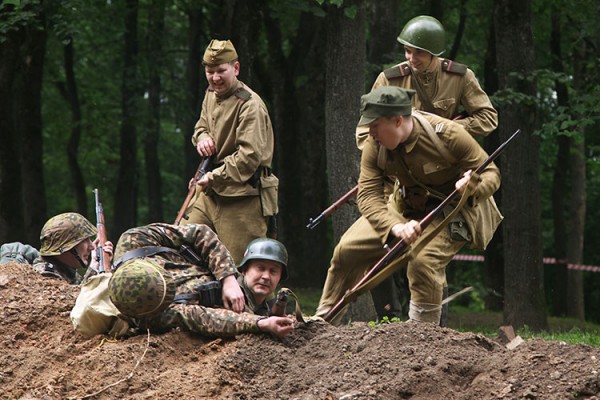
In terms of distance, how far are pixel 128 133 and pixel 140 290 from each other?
17.9 m

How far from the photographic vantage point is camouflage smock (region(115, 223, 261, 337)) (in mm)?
6914

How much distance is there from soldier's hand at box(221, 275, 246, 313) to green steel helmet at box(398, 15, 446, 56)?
2.30 m

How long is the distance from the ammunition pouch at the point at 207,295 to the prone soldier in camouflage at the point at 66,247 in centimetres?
214

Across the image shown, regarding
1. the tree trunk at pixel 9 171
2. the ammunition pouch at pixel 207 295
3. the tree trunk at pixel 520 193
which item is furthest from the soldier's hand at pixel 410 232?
the tree trunk at pixel 9 171

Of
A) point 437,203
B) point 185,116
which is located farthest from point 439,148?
point 185,116

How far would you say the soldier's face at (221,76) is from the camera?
9.41 meters

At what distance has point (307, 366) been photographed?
6.39 m

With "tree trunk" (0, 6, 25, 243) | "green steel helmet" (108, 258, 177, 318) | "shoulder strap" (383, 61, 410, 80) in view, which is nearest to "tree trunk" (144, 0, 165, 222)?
"tree trunk" (0, 6, 25, 243)

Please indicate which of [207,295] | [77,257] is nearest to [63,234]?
[77,257]

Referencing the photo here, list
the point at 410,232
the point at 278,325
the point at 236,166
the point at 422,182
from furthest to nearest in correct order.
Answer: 1. the point at 236,166
2. the point at 422,182
3. the point at 410,232
4. the point at 278,325

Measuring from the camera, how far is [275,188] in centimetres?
967

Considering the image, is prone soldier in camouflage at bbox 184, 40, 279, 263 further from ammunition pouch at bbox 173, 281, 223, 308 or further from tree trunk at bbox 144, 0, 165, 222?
tree trunk at bbox 144, 0, 165, 222

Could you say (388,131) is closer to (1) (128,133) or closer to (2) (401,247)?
(2) (401,247)

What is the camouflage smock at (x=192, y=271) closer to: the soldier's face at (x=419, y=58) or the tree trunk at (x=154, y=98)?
the soldier's face at (x=419, y=58)
